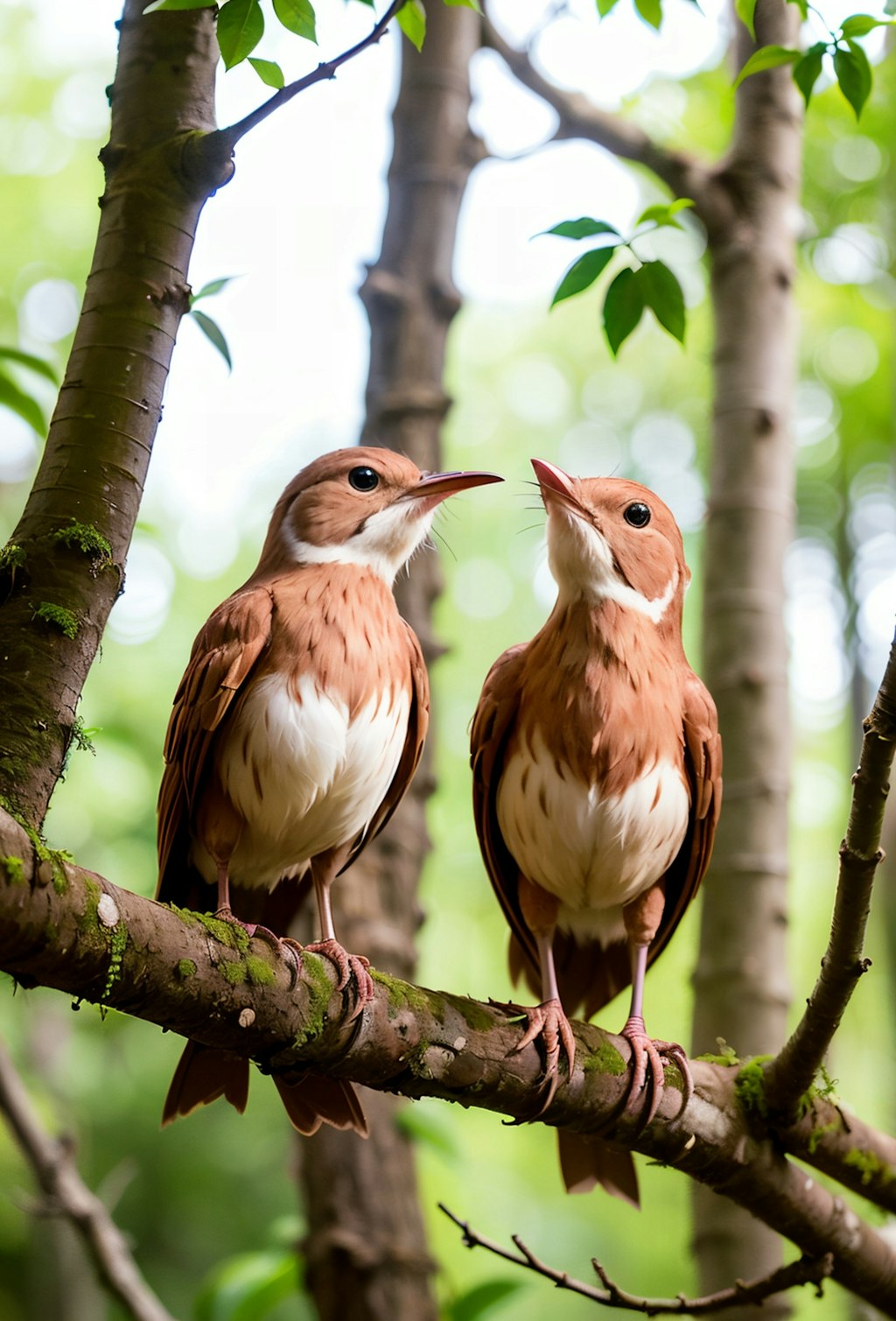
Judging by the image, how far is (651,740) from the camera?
2234 mm

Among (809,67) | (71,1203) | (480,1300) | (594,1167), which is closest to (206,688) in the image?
(594,1167)

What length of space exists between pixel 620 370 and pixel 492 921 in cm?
461

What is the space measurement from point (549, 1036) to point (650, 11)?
1.54m

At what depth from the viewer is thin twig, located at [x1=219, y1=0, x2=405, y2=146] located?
159 centimetres

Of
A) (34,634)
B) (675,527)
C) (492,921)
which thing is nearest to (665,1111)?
(675,527)

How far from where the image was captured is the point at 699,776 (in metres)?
2.33

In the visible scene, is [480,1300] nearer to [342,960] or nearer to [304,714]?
[342,960]

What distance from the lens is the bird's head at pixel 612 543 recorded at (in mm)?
2201

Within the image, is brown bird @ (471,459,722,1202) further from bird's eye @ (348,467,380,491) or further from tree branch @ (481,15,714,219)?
tree branch @ (481,15,714,219)

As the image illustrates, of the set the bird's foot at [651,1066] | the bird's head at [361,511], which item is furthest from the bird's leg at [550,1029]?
the bird's head at [361,511]

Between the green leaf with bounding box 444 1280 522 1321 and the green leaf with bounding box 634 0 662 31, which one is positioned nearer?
the green leaf with bounding box 634 0 662 31

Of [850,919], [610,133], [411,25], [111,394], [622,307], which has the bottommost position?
[850,919]

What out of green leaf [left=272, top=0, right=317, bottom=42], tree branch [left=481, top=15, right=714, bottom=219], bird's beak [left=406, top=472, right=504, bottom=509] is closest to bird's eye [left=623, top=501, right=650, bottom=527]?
bird's beak [left=406, top=472, right=504, bottom=509]

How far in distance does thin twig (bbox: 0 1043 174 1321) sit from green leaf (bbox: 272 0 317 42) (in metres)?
2.53
